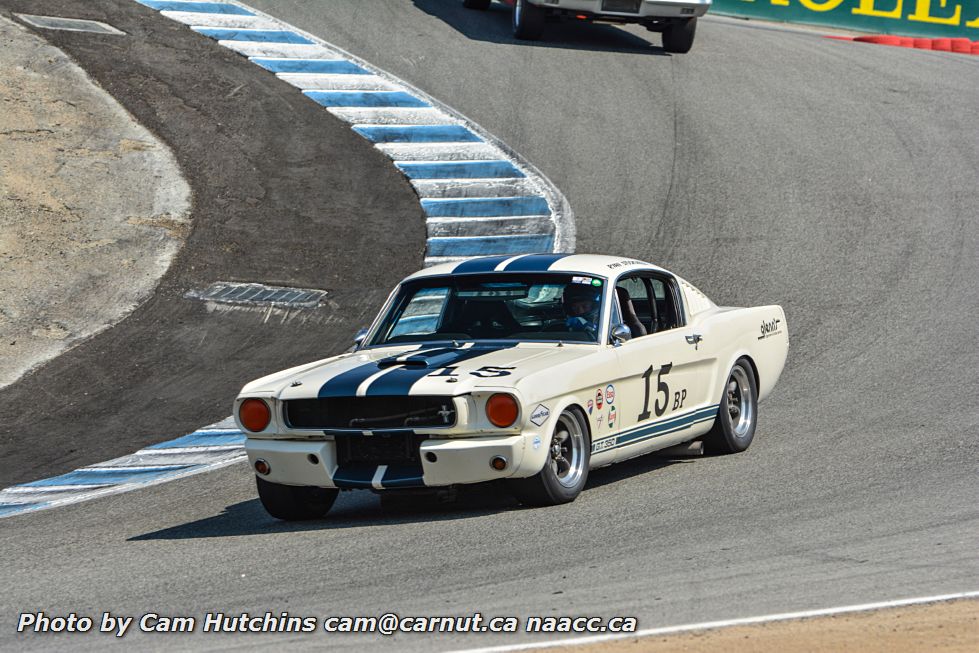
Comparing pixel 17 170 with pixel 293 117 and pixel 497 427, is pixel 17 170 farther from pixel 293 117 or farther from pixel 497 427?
pixel 497 427

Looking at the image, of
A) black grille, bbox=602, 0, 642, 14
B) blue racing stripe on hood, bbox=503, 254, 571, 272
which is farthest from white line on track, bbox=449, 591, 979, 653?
black grille, bbox=602, 0, 642, 14

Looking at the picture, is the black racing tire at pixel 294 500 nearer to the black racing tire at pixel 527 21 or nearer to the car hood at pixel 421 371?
the car hood at pixel 421 371

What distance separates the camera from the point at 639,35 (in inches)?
850

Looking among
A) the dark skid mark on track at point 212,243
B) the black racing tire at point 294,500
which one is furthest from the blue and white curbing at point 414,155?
the black racing tire at point 294,500

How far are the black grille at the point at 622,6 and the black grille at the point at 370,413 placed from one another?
13.1 metres

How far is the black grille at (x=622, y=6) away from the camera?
18547 millimetres

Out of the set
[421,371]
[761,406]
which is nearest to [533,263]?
[421,371]

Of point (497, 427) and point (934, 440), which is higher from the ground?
point (497, 427)

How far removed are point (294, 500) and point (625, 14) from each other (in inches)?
520

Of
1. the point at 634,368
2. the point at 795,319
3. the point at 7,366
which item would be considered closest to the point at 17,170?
the point at 7,366

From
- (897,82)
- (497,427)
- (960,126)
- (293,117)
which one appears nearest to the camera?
A: (497,427)

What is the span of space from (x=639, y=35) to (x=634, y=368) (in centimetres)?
1528

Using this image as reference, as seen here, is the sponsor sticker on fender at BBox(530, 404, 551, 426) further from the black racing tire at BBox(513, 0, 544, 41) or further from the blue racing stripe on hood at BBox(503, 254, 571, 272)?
the black racing tire at BBox(513, 0, 544, 41)

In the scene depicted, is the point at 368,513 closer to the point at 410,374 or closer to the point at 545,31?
the point at 410,374
